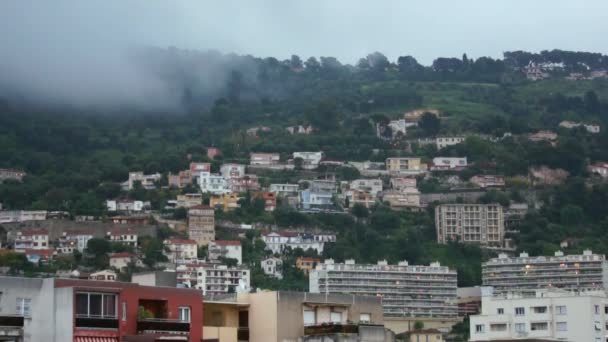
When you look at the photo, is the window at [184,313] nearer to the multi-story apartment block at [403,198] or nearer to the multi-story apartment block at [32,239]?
the multi-story apartment block at [32,239]

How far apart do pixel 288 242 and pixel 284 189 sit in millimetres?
24232

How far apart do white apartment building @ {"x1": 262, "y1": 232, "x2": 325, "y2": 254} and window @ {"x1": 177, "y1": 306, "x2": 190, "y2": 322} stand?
460 feet

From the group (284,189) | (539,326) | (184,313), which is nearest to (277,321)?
(184,313)

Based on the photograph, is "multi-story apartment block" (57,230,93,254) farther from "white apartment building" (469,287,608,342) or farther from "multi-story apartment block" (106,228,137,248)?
"white apartment building" (469,287,608,342)

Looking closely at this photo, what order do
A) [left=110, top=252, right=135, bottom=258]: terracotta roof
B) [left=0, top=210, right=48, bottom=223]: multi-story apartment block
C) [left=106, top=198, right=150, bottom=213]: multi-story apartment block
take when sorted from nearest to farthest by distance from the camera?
[left=110, top=252, right=135, bottom=258]: terracotta roof < [left=0, top=210, right=48, bottom=223]: multi-story apartment block < [left=106, top=198, right=150, bottom=213]: multi-story apartment block

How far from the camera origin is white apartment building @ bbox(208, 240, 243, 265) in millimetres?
167325

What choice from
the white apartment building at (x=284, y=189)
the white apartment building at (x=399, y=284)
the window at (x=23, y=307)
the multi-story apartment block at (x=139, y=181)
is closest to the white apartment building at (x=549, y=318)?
the window at (x=23, y=307)

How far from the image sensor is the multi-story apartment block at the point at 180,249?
545ft

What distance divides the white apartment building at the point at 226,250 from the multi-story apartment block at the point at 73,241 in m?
11.3

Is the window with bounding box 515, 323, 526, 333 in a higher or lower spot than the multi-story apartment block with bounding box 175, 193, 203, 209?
lower

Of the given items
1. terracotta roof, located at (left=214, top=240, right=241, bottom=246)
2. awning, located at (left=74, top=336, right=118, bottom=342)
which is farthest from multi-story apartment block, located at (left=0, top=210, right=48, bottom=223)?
awning, located at (left=74, top=336, right=118, bottom=342)

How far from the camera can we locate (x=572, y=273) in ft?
484

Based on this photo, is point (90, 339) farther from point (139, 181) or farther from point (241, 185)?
point (241, 185)

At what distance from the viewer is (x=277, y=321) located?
3180 centimetres
